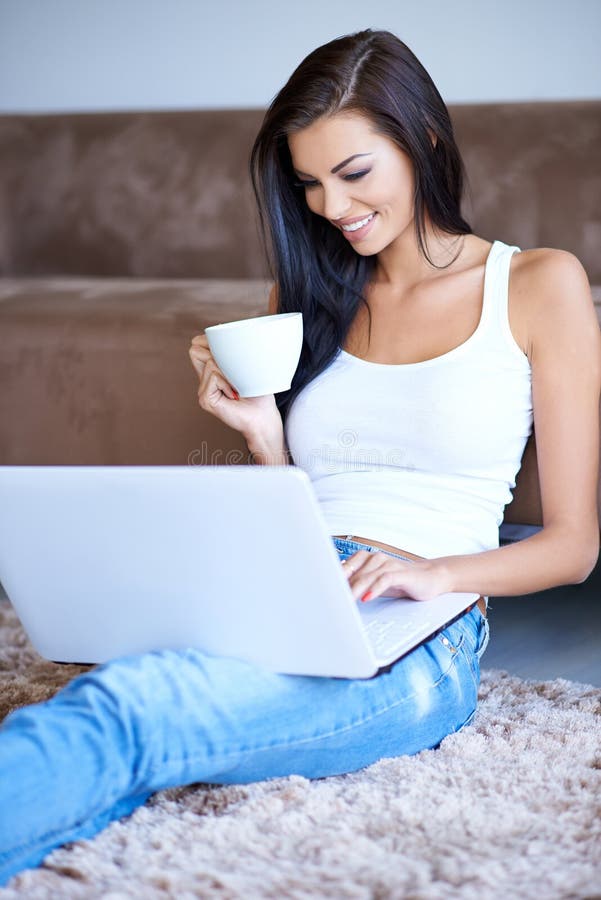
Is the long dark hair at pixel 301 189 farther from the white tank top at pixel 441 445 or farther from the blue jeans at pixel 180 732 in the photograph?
the blue jeans at pixel 180 732

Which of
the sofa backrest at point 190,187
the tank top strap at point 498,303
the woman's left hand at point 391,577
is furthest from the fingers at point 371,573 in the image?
the sofa backrest at point 190,187

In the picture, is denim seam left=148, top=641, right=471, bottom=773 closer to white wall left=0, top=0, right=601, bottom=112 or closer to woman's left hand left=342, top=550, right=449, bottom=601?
woman's left hand left=342, top=550, right=449, bottom=601

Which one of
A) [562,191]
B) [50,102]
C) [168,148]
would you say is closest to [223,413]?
[562,191]

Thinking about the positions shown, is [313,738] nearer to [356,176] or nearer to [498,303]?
[498,303]

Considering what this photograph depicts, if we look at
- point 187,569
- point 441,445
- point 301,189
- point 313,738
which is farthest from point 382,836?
point 301,189

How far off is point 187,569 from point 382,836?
332 millimetres

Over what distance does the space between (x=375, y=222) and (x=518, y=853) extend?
877 mm

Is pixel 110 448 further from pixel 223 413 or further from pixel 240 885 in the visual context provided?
pixel 240 885

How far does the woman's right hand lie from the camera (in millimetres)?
1523

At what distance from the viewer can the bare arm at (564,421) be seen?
4.53 ft

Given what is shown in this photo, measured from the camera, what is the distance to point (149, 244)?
2682 mm

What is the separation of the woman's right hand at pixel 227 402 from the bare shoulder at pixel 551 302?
0.39 meters

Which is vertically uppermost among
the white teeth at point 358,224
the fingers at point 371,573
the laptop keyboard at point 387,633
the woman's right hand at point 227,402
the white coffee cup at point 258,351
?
the white teeth at point 358,224

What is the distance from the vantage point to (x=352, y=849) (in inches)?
40.7
